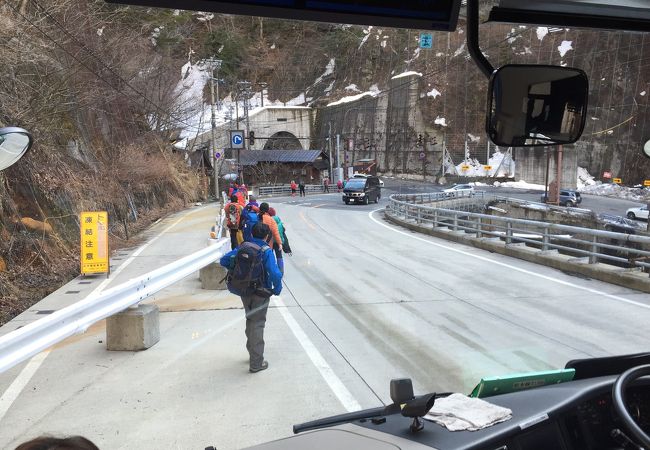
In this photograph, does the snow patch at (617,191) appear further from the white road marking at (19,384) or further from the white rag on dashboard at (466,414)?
the white road marking at (19,384)

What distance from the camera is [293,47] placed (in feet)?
10.5

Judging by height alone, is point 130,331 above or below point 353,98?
below

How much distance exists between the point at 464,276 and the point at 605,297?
2.99 m

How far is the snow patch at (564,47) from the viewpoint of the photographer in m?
2.64

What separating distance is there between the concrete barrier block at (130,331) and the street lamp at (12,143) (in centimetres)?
320

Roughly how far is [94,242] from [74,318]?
7.02 m

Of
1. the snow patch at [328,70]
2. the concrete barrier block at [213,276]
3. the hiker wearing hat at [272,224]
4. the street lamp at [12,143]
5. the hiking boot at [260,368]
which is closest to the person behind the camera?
the street lamp at [12,143]

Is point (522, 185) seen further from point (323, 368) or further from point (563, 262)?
point (563, 262)

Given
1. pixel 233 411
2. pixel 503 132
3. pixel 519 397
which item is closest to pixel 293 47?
pixel 503 132

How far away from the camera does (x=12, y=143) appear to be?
10.5 ft

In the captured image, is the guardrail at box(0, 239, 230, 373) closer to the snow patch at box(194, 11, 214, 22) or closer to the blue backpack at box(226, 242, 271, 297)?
the blue backpack at box(226, 242, 271, 297)

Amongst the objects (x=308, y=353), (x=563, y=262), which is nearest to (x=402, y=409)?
(x=308, y=353)

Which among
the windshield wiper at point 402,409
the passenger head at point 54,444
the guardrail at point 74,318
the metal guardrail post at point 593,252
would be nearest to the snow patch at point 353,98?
the windshield wiper at point 402,409

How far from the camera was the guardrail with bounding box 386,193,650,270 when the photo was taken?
34.7 feet
